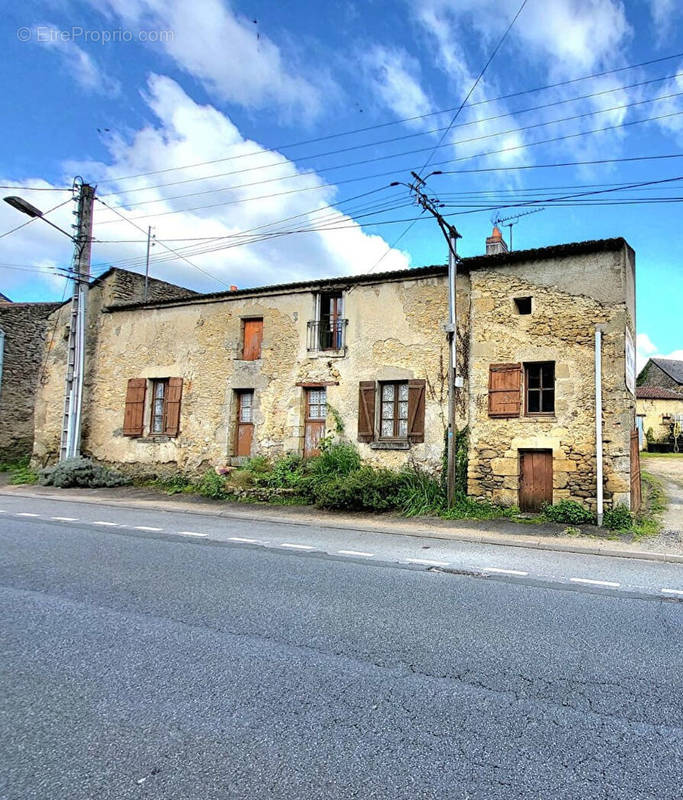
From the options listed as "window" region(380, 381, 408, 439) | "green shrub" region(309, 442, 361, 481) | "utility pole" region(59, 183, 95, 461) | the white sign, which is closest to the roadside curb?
"green shrub" region(309, 442, 361, 481)

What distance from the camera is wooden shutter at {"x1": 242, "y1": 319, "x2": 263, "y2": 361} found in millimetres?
16156

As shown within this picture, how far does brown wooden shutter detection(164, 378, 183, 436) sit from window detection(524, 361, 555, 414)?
1026 cm

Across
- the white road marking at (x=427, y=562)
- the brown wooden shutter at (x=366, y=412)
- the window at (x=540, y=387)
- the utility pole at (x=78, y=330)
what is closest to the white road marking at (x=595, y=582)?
the white road marking at (x=427, y=562)

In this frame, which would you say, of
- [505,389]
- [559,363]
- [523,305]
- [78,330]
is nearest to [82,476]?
[78,330]

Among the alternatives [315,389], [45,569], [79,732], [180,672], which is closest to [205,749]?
[79,732]

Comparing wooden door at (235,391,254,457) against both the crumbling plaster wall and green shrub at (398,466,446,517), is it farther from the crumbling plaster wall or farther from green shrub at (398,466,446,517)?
green shrub at (398,466,446,517)

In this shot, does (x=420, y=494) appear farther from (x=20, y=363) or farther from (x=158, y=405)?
(x=20, y=363)

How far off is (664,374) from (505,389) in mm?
37914

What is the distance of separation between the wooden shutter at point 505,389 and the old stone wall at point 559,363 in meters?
0.15

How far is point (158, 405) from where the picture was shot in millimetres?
17609

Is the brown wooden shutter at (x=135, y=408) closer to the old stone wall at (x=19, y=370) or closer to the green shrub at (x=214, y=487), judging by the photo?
the green shrub at (x=214, y=487)

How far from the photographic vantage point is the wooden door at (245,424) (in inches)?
631

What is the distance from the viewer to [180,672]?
3.69 meters

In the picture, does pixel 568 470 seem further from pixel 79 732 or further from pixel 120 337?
pixel 120 337
